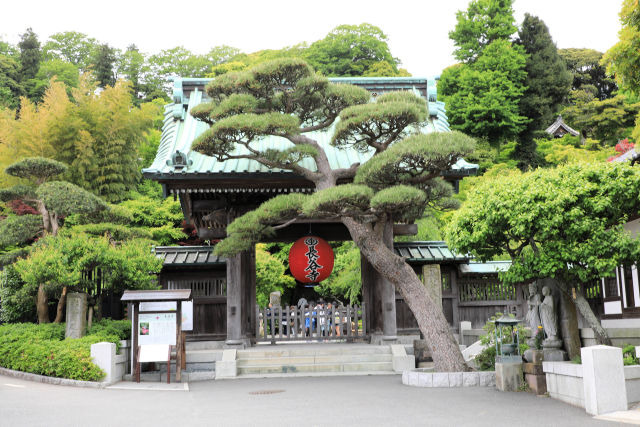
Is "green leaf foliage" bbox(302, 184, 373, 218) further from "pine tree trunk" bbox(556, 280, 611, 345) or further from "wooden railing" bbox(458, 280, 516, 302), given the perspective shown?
"wooden railing" bbox(458, 280, 516, 302)

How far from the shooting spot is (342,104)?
416 inches

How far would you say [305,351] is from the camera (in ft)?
38.5

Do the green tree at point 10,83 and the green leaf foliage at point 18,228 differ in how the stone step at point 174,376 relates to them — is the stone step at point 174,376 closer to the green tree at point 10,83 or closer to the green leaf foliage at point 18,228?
the green leaf foliage at point 18,228

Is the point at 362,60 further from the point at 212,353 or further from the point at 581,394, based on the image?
the point at 581,394

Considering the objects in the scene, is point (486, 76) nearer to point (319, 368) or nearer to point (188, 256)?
point (188, 256)

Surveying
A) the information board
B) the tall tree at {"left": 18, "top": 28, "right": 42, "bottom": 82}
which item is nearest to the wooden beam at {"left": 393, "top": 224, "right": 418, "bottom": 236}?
the information board

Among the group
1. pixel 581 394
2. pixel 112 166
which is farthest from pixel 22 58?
pixel 581 394

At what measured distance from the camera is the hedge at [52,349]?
9734 millimetres

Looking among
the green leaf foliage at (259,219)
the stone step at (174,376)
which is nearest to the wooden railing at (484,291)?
the green leaf foliage at (259,219)

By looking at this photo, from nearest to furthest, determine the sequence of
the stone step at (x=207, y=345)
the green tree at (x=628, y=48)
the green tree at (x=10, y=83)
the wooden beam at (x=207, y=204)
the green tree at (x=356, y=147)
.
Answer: the green tree at (x=628, y=48) < the green tree at (x=356, y=147) < the wooden beam at (x=207, y=204) < the stone step at (x=207, y=345) < the green tree at (x=10, y=83)

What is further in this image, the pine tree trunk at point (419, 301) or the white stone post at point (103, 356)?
the white stone post at point (103, 356)

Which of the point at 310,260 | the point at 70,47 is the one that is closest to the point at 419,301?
the point at 310,260

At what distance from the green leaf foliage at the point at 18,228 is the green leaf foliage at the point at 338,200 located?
627 centimetres

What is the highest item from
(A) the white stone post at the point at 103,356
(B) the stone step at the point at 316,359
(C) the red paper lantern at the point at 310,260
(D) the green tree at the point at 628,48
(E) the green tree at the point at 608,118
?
(E) the green tree at the point at 608,118
